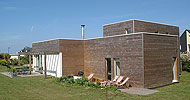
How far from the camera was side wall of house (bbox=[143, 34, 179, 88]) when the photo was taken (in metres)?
12.4

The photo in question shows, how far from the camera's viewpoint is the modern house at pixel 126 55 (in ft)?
41.1

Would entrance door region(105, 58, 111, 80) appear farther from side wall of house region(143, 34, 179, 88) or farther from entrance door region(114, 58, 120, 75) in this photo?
side wall of house region(143, 34, 179, 88)

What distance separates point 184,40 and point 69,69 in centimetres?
2302

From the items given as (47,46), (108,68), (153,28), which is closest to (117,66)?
(108,68)

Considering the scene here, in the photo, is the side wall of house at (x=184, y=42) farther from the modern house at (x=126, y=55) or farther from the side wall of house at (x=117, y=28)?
the side wall of house at (x=117, y=28)

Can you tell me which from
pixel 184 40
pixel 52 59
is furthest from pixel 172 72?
pixel 184 40

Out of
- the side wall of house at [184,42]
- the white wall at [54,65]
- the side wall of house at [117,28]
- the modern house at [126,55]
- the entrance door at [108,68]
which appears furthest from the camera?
the side wall of house at [184,42]

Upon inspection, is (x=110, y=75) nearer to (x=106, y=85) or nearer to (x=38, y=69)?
(x=106, y=85)

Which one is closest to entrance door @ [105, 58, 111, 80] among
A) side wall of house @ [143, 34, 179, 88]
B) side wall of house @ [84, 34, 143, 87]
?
side wall of house @ [84, 34, 143, 87]

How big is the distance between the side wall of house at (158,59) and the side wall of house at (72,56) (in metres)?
7.77

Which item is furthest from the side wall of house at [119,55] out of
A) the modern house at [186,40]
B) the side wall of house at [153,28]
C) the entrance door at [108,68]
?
the modern house at [186,40]

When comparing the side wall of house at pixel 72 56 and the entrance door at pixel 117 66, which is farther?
the side wall of house at pixel 72 56

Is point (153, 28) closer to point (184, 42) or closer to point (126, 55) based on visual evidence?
point (126, 55)

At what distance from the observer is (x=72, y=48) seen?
59.8 feet
